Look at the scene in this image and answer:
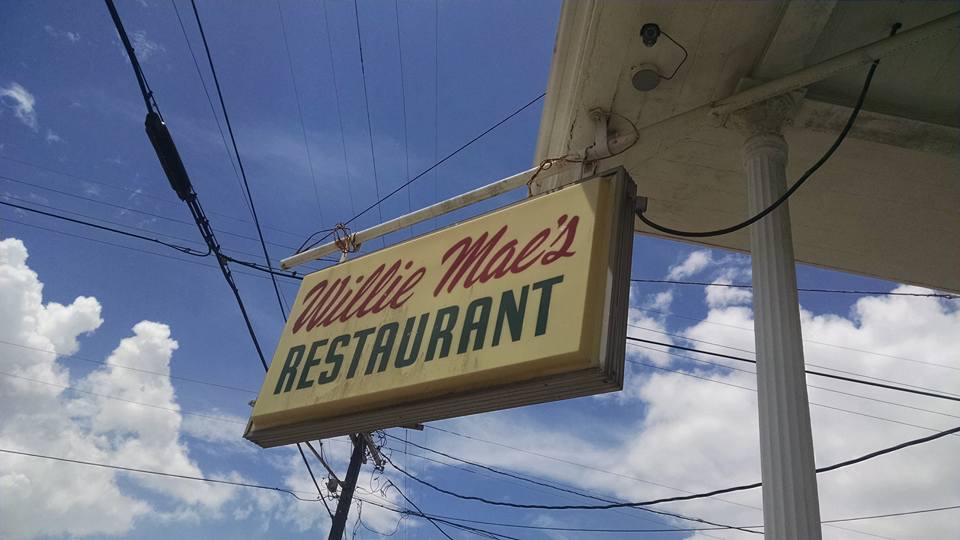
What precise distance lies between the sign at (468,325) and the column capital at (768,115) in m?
1.71

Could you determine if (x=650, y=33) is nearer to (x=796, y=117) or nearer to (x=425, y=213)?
(x=796, y=117)

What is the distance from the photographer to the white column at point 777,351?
3.47 m

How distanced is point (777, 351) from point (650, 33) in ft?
7.36

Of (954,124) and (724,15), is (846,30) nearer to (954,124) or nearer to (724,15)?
(724,15)

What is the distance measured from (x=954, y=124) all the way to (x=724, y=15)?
2037 mm

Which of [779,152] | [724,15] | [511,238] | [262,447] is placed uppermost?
[724,15]

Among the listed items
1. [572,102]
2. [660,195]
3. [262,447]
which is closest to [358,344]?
[262,447]

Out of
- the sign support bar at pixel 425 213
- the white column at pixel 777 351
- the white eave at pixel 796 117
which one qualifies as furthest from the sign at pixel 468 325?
the white eave at pixel 796 117

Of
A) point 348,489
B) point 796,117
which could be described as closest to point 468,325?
point 796,117

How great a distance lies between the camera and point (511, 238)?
3809mm

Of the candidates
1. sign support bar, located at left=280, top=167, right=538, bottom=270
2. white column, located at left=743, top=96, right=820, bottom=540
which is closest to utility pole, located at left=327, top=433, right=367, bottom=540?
sign support bar, located at left=280, top=167, right=538, bottom=270

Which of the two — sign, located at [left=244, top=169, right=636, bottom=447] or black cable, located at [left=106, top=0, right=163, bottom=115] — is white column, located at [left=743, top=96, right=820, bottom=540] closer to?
sign, located at [left=244, top=169, right=636, bottom=447]

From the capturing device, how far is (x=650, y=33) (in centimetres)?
455

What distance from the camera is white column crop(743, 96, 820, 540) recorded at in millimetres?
3475
